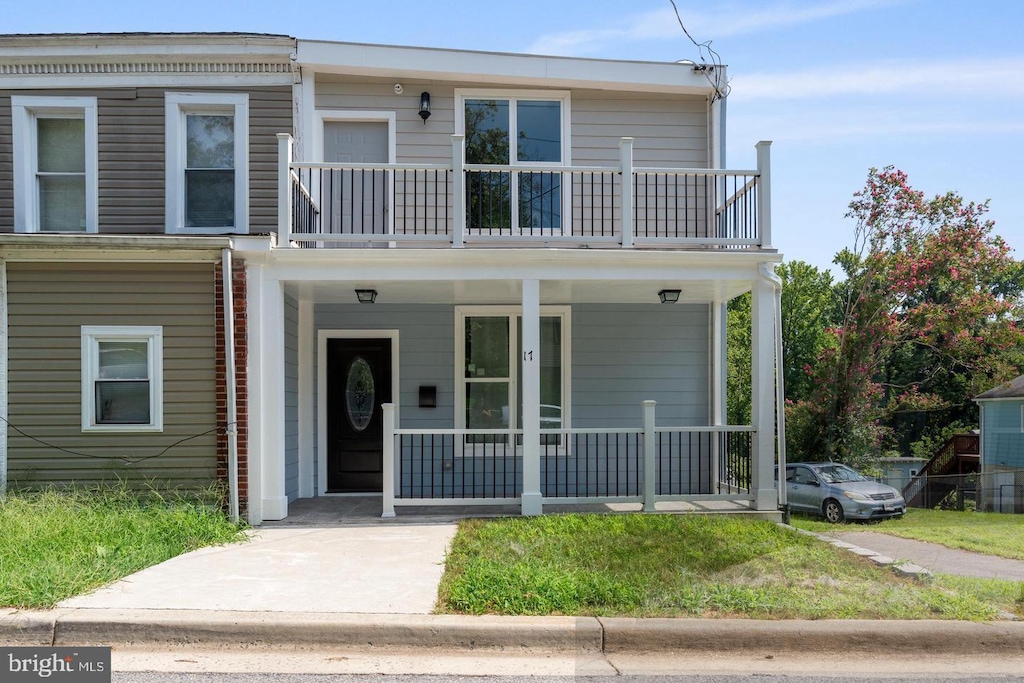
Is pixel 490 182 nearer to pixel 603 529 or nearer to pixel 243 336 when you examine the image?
pixel 243 336

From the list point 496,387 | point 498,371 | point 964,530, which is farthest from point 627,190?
point 964,530

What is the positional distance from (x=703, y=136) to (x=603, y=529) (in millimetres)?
5674

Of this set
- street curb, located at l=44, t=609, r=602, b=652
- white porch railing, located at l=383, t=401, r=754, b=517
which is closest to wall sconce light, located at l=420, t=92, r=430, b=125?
white porch railing, located at l=383, t=401, r=754, b=517

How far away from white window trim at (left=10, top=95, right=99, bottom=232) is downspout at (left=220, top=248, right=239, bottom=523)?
2.82 metres

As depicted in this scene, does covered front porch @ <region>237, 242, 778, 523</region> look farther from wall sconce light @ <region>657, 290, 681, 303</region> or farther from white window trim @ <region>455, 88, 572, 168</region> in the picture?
white window trim @ <region>455, 88, 572, 168</region>

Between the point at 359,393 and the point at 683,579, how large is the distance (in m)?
6.19

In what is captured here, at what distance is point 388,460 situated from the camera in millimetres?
9234

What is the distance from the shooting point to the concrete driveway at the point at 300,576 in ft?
18.5

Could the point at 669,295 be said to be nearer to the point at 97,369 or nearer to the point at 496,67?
the point at 496,67

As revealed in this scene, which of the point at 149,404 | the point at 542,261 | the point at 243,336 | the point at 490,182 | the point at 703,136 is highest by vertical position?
the point at 703,136

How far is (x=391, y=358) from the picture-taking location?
1124cm

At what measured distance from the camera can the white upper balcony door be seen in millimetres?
10672

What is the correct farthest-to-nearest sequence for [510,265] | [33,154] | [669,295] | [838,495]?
[838,495]
[33,154]
[669,295]
[510,265]

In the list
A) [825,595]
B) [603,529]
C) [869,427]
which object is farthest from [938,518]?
[825,595]
